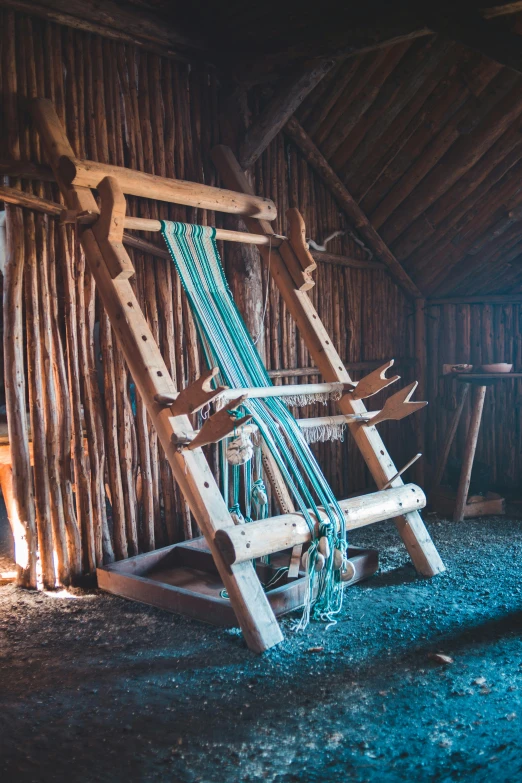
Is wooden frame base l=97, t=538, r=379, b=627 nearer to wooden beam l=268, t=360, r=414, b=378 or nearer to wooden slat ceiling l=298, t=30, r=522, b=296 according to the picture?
wooden beam l=268, t=360, r=414, b=378

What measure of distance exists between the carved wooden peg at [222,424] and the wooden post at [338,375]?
1.25m

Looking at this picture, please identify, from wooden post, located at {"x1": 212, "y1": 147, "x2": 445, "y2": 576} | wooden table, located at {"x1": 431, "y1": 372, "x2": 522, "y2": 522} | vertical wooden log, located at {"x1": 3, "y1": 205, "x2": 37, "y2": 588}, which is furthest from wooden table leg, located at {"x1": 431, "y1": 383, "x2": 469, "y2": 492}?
vertical wooden log, located at {"x1": 3, "y1": 205, "x2": 37, "y2": 588}

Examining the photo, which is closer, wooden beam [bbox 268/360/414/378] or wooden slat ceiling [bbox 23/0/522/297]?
wooden slat ceiling [bbox 23/0/522/297]

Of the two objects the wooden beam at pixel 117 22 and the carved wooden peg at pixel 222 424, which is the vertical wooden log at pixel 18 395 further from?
the carved wooden peg at pixel 222 424

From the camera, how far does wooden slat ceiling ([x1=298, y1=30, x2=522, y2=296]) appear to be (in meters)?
4.54

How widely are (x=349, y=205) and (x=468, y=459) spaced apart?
87.9 inches

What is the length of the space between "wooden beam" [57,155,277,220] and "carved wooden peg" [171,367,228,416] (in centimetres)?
125

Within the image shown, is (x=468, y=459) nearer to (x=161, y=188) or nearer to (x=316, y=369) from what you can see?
(x=316, y=369)

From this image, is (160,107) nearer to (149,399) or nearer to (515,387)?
(149,399)

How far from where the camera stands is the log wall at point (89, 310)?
3629 mm

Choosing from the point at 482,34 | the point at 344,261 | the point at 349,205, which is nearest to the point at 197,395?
the point at 482,34

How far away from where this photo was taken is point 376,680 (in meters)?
2.58

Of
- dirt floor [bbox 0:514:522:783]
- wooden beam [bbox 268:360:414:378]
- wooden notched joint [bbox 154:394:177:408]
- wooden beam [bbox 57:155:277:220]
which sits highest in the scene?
wooden beam [bbox 57:155:277:220]

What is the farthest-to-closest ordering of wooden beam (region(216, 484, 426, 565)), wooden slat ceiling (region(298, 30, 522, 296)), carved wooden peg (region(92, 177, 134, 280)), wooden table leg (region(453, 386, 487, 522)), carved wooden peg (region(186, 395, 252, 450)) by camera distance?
1. wooden table leg (region(453, 386, 487, 522))
2. wooden slat ceiling (region(298, 30, 522, 296))
3. carved wooden peg (region(92, 177, 134, 280))
4. wooden beam (region(216, 484, 426, 565))
5. carved wooden peg (region(186, 395, 252, 450))
